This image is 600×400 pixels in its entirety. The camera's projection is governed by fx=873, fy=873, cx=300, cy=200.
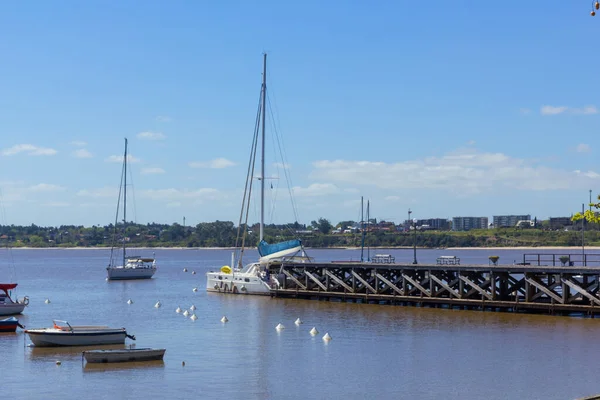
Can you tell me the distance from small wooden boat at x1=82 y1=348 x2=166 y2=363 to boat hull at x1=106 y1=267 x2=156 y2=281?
6494 centimetres

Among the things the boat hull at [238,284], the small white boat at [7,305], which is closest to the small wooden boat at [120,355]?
the small white boat at [7,305]

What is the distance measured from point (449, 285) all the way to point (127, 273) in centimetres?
5538

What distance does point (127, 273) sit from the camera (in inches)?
4075

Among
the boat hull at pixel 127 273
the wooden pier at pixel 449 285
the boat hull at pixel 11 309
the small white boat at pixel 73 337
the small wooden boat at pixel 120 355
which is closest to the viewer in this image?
the small wooden boat at pixel 120 355

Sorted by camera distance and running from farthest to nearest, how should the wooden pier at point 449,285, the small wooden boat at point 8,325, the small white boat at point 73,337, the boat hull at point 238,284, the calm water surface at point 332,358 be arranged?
the boat hull at point 238,284, the wooden pier at point 449,285, the small wooden boat at point 8,325, the small white boat at point 73,337, the calm water surface at point 332,358

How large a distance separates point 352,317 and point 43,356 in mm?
20890

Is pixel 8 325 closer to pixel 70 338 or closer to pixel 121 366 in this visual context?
pixel 70 338

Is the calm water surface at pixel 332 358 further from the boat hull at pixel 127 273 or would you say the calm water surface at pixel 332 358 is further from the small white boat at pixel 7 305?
the boat hull at pixel 127 273

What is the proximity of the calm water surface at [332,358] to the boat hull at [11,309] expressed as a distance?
84 centimetres

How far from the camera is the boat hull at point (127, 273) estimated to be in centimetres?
10156

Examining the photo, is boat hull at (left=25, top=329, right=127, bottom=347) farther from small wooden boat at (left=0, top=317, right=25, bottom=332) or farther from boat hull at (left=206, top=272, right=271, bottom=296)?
boat hull at (left=206, top=272, right=271, bottom=296)

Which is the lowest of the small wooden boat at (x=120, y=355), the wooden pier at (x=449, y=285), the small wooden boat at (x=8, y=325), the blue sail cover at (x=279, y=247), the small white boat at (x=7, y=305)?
the small wooden boat at (x=120, y=355)

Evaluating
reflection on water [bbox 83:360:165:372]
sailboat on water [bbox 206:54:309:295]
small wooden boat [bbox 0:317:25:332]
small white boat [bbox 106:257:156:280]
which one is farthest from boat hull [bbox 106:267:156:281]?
reflection on water [bbox 83:360:165:372]

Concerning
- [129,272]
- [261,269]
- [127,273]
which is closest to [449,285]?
[261,269]
